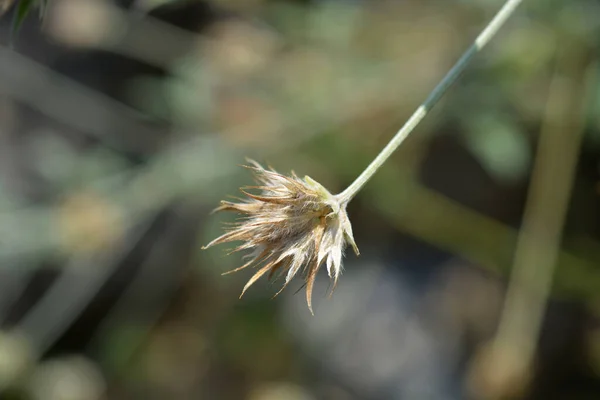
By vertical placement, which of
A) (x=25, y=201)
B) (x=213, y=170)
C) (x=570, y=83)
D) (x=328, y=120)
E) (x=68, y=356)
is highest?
(x=570, y=83)

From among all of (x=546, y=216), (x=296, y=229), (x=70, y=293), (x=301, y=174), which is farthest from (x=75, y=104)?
(x=296, y=229)

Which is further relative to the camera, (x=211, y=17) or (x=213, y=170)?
(x=211, y=17)

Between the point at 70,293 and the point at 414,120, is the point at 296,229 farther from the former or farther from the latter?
the point at 70,293

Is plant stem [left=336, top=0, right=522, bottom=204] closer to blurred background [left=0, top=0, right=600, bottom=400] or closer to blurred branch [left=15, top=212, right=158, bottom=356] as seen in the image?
blurred background [left=0, top=0, right=600, bottom=400]

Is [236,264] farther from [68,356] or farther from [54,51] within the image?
[54,51]

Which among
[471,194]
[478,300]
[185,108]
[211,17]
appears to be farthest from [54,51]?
[478,300]

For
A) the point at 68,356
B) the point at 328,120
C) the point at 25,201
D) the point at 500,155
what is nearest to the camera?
the point at 500,155

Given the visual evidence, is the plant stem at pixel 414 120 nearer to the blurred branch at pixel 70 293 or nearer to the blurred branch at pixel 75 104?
the blurred branch at pixel 70 293

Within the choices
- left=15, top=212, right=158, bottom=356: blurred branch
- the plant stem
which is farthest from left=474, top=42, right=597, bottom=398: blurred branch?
left=15, top=212, right=158, bottom=356: blurred branch
